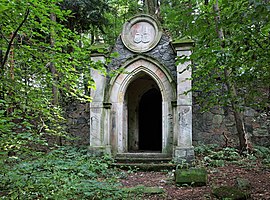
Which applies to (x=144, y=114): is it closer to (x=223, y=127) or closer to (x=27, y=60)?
(x=223, y=127)

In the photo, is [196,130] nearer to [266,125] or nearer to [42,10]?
[266,125]

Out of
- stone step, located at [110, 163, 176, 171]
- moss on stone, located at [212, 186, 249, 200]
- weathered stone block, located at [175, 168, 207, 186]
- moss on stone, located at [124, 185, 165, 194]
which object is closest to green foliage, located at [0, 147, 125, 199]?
moss on stone, located at [124, 185, 165, 194]

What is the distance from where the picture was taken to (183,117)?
23.8ft

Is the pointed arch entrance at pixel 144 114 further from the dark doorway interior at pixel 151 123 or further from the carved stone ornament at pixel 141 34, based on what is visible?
the carved stone ornament at pixel 141 34

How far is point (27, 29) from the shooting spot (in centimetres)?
369

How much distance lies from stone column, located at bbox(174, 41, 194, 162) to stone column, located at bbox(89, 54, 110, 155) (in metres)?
2.07

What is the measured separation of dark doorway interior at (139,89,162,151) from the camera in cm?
1133

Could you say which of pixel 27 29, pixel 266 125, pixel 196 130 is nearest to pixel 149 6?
pixel 196 130

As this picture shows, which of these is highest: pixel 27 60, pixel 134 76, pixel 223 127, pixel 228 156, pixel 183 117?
pixel 134 76

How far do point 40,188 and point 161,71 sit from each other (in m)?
A: 4.78

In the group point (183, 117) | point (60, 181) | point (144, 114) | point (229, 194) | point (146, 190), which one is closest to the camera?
point (229, 194)

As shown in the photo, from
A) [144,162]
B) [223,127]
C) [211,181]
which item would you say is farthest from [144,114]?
[211,181]

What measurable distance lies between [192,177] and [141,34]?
4432 mm

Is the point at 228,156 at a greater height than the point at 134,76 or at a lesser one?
lesser
